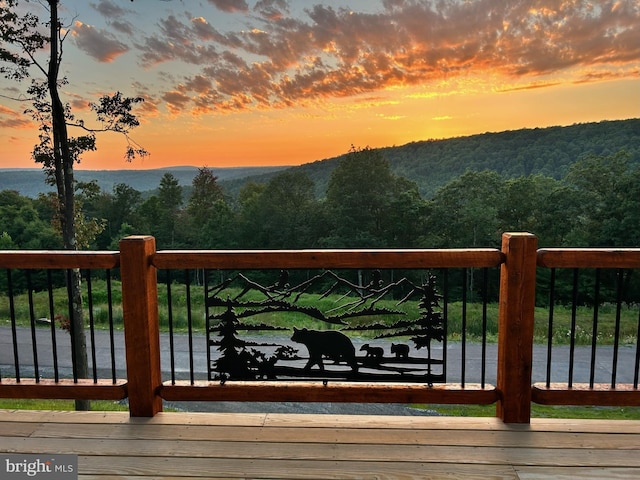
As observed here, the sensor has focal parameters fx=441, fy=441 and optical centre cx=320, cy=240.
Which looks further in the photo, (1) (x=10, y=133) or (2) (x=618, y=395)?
(1) (x=10, y=133)

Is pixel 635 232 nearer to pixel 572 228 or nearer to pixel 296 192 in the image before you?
pixel 572 228

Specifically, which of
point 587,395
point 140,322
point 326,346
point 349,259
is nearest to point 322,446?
Result: point 326,346

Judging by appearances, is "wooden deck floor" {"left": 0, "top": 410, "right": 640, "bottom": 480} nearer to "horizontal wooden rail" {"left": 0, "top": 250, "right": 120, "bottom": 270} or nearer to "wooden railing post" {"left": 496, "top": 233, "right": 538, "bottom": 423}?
"wooden railing post" {"left": 496, "top": 233, "right": 538, "bottom": 423}

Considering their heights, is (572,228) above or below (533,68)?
below

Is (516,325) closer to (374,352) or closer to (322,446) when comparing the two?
(374,352)

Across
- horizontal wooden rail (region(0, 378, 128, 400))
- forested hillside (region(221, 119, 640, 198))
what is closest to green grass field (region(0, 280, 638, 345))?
horizontal wooden rail (region(0, 378, 128, 400))

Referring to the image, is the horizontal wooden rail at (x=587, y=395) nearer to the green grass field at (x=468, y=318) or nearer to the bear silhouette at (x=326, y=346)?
the bear silhouette at (x=326, y=346)

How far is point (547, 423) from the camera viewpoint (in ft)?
6.57

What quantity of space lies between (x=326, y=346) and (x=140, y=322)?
867mm

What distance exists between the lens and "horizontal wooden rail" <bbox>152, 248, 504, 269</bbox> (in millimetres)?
1922

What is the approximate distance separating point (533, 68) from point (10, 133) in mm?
26351

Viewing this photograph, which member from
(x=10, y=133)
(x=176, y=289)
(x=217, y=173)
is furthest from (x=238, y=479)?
(x=217, y=173)

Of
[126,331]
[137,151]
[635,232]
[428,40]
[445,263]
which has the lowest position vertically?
[635,232]

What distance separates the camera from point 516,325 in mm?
1950
